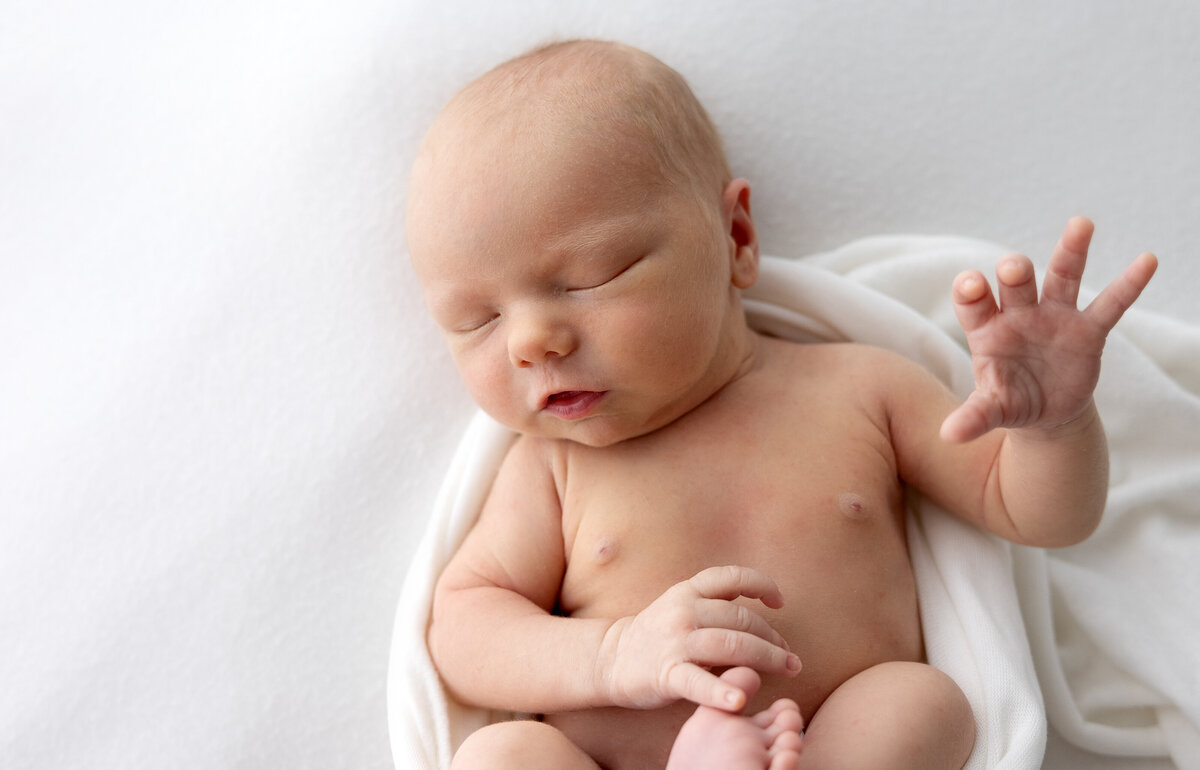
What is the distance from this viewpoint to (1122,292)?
126 cm

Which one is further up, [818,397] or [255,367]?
[255,367]

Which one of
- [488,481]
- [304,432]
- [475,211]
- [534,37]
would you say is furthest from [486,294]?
[534,37]

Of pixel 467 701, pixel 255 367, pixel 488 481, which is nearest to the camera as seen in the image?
pixel 467 701

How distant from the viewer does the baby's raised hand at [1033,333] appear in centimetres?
125

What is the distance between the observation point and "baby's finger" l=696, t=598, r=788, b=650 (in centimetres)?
139

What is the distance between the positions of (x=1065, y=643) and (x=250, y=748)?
1448mm

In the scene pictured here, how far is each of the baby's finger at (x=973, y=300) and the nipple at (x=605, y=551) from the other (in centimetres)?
64

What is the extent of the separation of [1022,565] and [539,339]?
3.15ft

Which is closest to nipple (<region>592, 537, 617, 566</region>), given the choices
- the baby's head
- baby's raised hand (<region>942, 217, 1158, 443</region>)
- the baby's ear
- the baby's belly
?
the baby's belly

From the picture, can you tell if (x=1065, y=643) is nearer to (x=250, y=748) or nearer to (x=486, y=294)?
(x=486, y=294)

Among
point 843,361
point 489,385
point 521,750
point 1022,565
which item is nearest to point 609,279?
point 489,385

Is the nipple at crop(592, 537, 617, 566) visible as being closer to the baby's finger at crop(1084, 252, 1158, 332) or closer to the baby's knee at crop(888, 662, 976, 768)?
the baby's knee at crop(888, 662, 976, 768)

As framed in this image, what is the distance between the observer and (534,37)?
2.05 meters

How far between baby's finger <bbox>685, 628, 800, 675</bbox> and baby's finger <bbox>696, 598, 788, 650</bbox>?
0.02 metres
